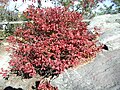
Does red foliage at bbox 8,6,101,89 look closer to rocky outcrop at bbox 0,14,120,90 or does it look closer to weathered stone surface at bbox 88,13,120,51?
rocky outcrop at bbox 0,14,120,90

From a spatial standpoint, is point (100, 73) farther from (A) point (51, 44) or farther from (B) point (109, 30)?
(B) point (109, 30)

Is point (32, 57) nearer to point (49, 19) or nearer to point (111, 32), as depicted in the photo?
point (49, 19)

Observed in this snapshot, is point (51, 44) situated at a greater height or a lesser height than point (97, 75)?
greater

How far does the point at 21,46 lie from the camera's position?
7965mm

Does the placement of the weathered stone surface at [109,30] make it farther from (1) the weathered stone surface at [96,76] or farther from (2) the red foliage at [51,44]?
(1) the weathered stone surface at [96,76]

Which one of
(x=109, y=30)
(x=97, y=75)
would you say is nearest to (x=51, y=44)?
(x=97, y=75)

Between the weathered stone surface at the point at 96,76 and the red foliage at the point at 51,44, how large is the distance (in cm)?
32

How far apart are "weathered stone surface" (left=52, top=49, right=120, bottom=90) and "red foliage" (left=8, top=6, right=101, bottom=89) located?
0.32 m

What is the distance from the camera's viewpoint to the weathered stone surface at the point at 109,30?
325 inches

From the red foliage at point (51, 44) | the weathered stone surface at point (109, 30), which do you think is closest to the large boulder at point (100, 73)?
the weathered stone surface at point (109, 30)

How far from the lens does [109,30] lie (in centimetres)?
929

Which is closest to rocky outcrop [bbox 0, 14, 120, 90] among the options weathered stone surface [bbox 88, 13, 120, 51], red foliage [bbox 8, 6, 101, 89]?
weathered stone surface [bbox 88, 13, 120, 51]

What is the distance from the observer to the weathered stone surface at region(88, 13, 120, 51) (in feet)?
27.1

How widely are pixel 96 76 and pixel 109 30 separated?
308 cm
